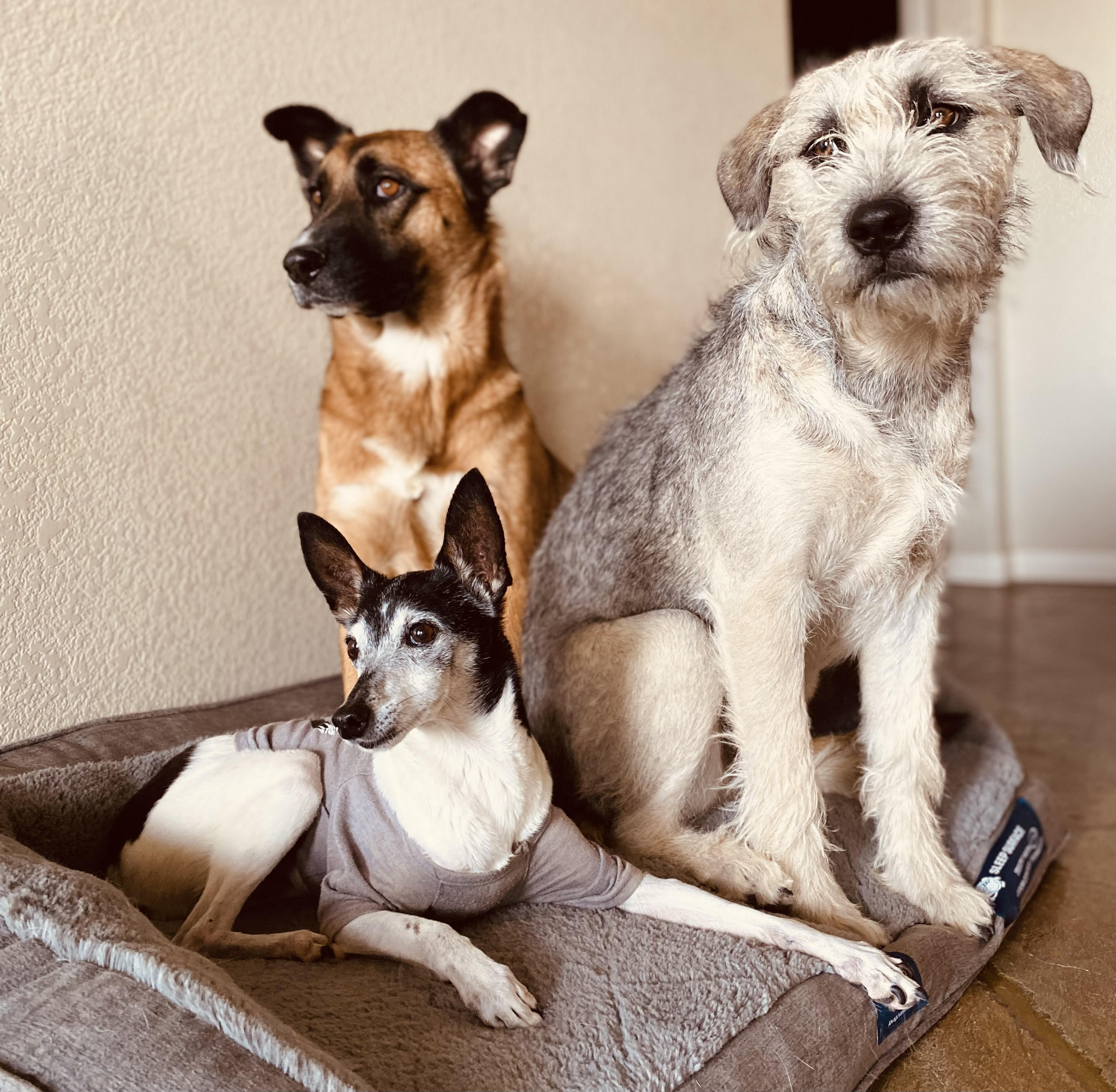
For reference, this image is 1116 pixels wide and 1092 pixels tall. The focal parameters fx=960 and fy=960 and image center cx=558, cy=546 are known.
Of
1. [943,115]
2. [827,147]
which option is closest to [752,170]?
[827,147]

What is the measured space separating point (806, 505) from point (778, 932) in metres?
0.64

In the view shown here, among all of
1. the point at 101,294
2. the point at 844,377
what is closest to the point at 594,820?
the point at 844,377

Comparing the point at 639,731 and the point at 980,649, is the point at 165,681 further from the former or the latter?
the point at 980,649

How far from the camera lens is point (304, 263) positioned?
1845 millimetres

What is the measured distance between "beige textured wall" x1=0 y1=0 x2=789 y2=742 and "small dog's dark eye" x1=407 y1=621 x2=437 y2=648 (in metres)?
1.00

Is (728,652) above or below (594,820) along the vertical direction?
above

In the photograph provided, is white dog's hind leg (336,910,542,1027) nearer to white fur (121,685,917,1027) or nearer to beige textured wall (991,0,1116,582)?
white fur (121,685,917,1027)

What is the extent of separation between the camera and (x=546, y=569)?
201 cm

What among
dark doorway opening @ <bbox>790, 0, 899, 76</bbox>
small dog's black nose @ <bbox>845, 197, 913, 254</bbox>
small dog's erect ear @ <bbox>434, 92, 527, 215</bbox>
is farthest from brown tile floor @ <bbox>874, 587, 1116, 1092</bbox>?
dark doorway opening @ <bbox>790, 0, 899, 76</bbox>

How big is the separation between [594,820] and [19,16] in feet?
6.47

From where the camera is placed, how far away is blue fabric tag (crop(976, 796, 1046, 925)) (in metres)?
1.74

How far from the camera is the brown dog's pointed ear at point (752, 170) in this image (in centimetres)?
155

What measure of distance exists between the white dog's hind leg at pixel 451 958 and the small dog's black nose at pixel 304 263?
1.17 m

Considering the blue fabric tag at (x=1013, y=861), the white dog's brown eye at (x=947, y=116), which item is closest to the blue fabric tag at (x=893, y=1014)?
the blue fabric tag at (x=1013, y=861)
